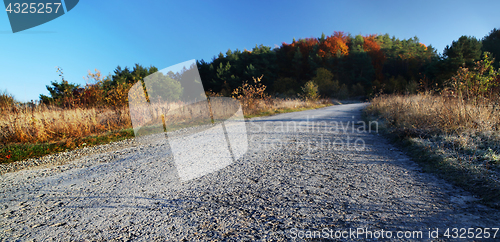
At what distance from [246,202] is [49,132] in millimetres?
7880

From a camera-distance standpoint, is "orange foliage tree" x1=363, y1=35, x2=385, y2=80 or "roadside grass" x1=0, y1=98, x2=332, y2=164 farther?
"orange foliage tree" x1=363, y1=35, x2=385, y2=80

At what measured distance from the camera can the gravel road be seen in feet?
5.75

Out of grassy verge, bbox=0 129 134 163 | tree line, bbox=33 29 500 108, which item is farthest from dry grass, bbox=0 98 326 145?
tree line, bbox=33 29 500 108

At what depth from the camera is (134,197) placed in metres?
2.49

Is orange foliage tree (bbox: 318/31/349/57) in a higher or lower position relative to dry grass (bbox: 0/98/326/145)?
higher

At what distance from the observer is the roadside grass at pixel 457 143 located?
257 centimetres

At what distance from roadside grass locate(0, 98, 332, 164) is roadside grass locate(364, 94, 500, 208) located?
7.55 metres

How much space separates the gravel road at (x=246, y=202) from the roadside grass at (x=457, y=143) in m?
0.27

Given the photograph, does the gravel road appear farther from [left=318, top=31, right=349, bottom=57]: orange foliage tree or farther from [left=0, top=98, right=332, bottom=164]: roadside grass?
[left=318, top=31, right=349, bottom=57]: orange foliage tree

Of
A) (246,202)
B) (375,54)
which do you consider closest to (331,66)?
(375,54)

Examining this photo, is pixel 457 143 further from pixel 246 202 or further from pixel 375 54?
pixel 375 54

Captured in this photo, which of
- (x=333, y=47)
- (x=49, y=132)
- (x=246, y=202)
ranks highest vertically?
(x=333, y=47)

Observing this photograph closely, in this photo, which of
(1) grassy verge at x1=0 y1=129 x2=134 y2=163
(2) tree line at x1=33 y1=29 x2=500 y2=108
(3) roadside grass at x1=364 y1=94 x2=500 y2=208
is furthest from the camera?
(2) tree line at x1=33 y1=29 x2=500 y2=108

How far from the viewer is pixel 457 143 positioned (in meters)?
3.86
